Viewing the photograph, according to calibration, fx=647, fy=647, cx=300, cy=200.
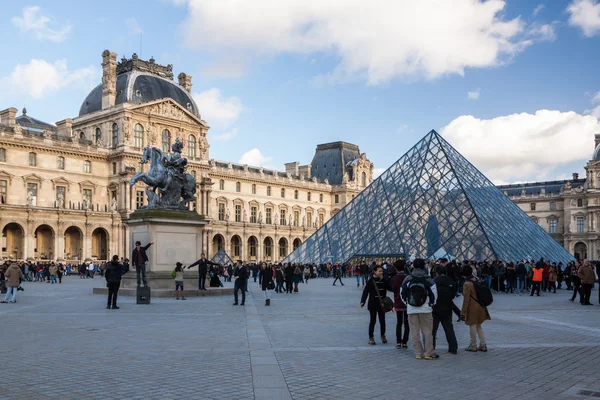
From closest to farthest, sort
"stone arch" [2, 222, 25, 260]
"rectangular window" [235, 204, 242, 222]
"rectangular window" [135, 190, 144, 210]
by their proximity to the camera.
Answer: "stone arch" [2, 222, 25, 260] → "rectangular window" [135, 190, 144, 210] → "rectangular window" [235, 204, 242, 222]

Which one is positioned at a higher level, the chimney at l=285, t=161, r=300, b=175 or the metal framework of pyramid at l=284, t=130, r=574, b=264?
the chimney at l=285, t=161, r=300, b=175

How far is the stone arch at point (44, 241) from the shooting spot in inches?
2078

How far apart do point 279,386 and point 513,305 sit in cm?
1309

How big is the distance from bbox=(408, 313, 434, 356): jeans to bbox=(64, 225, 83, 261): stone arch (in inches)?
1963

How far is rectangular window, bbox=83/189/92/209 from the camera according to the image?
5647 centimetres

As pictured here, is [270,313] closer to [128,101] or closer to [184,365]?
[184,365]

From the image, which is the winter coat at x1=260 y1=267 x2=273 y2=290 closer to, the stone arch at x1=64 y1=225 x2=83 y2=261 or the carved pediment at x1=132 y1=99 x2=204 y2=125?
the stone arch at x1=64 y1=225 x2=83 y2=261

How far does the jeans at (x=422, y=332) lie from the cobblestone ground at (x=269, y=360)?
21 centimetres

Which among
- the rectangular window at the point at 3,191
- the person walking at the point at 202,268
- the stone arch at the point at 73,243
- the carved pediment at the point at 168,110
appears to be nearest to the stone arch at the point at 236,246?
the carved pediment at the point at 168,110

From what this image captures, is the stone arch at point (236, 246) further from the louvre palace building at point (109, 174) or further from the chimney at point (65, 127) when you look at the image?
the chimney at point (65, 127)

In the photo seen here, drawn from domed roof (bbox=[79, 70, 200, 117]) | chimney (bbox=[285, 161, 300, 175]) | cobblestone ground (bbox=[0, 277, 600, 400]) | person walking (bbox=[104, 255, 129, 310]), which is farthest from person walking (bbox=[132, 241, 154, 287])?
chimney (bbox=[285, 161, 300, 175])

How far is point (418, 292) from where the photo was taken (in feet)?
29.4

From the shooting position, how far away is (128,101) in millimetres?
57906

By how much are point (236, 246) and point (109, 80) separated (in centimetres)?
2452
